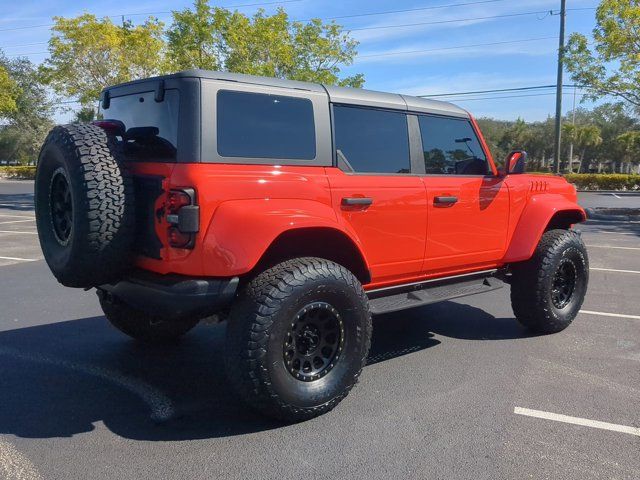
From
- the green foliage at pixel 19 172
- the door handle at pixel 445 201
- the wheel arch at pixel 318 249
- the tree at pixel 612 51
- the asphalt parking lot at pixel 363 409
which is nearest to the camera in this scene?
the asphalt parking lot at pixel 363 409

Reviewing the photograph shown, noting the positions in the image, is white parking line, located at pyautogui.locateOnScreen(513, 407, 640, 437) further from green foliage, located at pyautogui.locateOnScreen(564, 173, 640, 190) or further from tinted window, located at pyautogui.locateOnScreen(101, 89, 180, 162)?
green foliage, located at pyautogui.locateOnScreen(564, 173, 640, 190)

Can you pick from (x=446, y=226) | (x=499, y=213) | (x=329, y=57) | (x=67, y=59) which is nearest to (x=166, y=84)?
(x=446, y=226)

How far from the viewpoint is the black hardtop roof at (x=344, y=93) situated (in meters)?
3.40

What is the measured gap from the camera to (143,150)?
3.63m

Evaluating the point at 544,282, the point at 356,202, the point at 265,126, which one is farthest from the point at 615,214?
the point at 265,126

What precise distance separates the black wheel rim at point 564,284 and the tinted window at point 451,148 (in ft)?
4.37

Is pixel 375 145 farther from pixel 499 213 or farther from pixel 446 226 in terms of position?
pixel 499 213

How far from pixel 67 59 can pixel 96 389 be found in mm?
21854

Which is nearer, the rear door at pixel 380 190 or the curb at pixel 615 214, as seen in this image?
the rear door at pixel 380 190

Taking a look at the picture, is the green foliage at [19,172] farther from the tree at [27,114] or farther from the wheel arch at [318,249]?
the wheel arch at [318,249]

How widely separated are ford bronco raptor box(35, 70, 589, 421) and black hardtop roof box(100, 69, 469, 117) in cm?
1

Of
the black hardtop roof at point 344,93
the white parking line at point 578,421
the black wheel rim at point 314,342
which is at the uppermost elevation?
the black hardtop roof at point 344,93

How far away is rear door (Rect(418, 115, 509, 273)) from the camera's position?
4.47 meters

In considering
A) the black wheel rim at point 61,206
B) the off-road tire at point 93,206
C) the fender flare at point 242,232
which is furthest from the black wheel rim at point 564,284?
the black wheel rim at point 61,206
